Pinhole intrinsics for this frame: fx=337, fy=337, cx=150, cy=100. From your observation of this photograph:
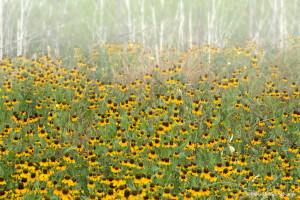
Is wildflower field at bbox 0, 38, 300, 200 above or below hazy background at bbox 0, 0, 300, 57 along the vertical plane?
below

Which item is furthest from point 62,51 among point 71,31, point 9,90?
point 9,90

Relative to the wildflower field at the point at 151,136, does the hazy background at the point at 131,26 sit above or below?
above

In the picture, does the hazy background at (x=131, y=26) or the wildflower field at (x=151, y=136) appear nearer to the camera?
the wildflower field at (x=151, y=136)

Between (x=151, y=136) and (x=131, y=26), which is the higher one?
(x=131, y=26)

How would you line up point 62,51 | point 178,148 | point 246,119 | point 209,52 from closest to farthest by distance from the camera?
1. point 178,148
2. point 246,119
3. point 209,52
4. point 62,51

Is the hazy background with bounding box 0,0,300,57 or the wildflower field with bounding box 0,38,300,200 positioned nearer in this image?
the wildflower field with bounding box 0,38,300,200

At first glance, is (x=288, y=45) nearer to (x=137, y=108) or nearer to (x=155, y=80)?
(x=155, y=80)

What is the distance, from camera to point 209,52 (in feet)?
25.6

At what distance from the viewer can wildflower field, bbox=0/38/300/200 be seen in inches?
112

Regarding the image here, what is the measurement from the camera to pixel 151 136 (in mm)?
3904

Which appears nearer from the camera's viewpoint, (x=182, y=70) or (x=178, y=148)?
(x=178, y=148)

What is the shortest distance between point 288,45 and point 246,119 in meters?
4.91

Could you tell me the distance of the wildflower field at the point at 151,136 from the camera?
112 inches

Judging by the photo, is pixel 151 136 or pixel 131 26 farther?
pixel 131 26
